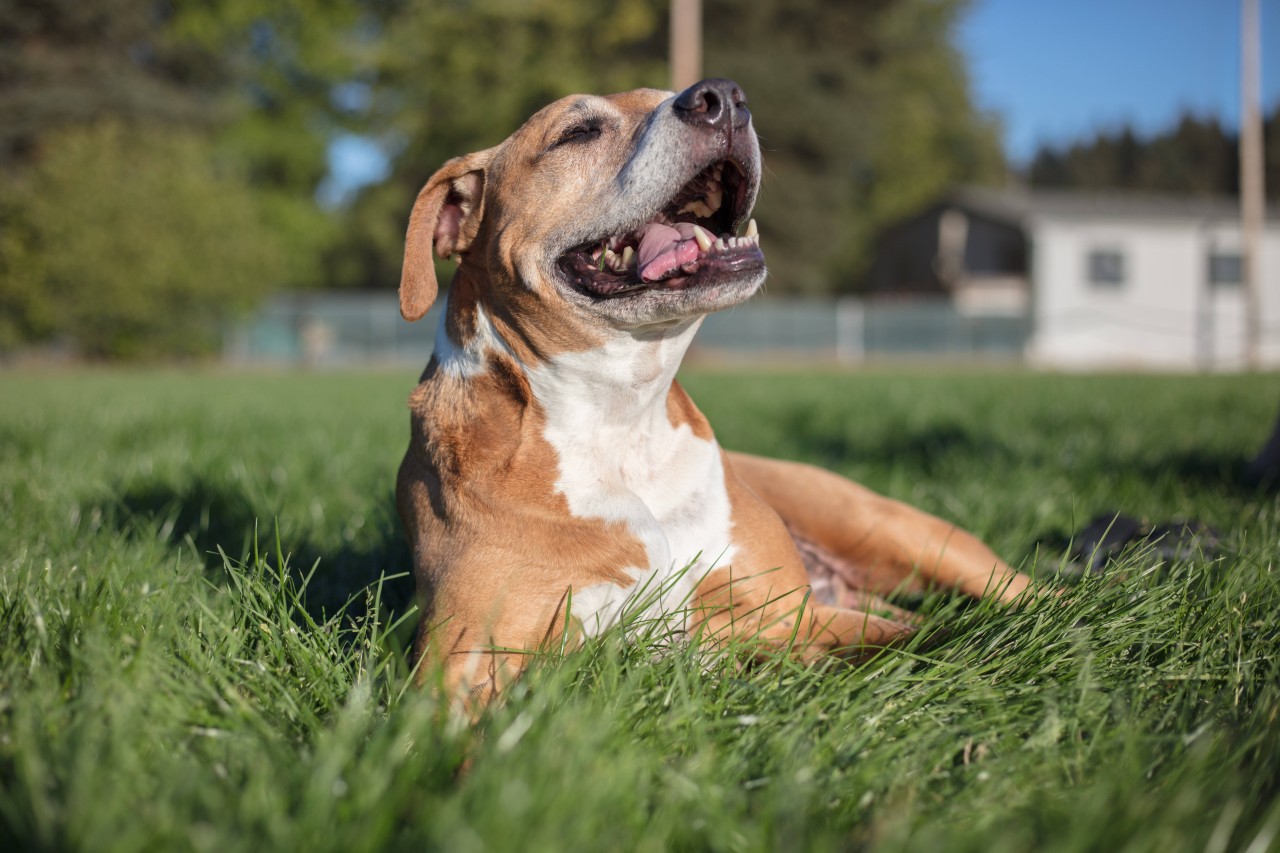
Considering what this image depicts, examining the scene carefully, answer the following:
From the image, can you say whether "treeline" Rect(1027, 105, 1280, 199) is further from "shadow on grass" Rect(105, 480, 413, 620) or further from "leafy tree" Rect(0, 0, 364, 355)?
"shadow on grass" Rect(105, 480, 413, 620)

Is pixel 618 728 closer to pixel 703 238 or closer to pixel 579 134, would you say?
pixel 703 238

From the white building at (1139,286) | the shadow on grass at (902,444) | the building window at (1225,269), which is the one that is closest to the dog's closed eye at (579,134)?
the shadow on grass at (902,444)

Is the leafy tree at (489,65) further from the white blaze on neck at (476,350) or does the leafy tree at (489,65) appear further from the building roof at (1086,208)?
the white blaze on neck at (476,350)

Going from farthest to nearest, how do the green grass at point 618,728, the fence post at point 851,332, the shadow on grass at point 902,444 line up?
the fence post at point 851,332, the shadow on grass at point 902,444, the green grass at point 618,728

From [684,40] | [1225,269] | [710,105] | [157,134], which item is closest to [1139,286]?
[1225,269]

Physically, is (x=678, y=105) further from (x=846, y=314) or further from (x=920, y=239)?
(x=920, y=239)

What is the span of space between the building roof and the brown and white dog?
30857 mm

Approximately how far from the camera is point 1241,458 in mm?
5352

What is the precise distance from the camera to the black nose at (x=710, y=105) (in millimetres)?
2805

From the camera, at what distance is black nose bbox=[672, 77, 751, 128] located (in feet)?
9.20

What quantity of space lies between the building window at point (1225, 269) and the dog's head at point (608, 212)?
3274 cm

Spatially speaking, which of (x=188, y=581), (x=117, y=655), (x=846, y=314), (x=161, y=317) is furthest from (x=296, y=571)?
(x=846, y=314)

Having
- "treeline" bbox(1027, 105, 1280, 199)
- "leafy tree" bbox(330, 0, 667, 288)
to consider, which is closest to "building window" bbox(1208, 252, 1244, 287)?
"leafy tree" bbox(330, 0, 667, 288)

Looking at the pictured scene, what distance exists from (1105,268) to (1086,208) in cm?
202
